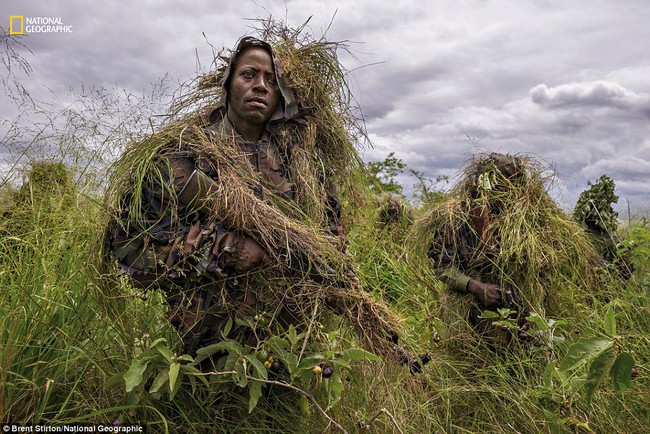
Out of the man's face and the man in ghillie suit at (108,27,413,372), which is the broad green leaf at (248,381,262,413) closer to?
the man in ghillie suit at (108,27,413,372)

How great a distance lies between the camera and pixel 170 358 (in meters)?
2.05

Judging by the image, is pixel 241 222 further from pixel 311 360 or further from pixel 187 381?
pixel 187 381

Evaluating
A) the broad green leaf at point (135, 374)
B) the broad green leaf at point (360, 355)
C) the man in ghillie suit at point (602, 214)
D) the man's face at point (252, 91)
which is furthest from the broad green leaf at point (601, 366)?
the man in ghillie suit at point (602, 214)

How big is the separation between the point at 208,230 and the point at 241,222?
14 cm

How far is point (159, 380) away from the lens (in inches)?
80.7

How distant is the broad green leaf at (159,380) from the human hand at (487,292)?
2.11 metres

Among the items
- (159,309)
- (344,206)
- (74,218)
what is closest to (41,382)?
(159,309)

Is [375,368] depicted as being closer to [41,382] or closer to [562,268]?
[41,382]

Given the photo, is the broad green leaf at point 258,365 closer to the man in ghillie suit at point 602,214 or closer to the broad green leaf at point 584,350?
the broad green leaf at point 584,350

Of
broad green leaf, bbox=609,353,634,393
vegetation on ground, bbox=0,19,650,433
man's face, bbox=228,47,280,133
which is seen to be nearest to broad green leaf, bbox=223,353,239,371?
vegetation on ground, bbox=0,19,650,433

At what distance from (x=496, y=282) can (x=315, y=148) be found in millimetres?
1628

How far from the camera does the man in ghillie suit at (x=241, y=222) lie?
2.15 meters

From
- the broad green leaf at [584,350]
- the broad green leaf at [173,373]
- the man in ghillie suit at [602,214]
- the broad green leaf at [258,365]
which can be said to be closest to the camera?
the broad green leaf at [584,350]

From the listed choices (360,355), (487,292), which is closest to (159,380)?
(360,355)
